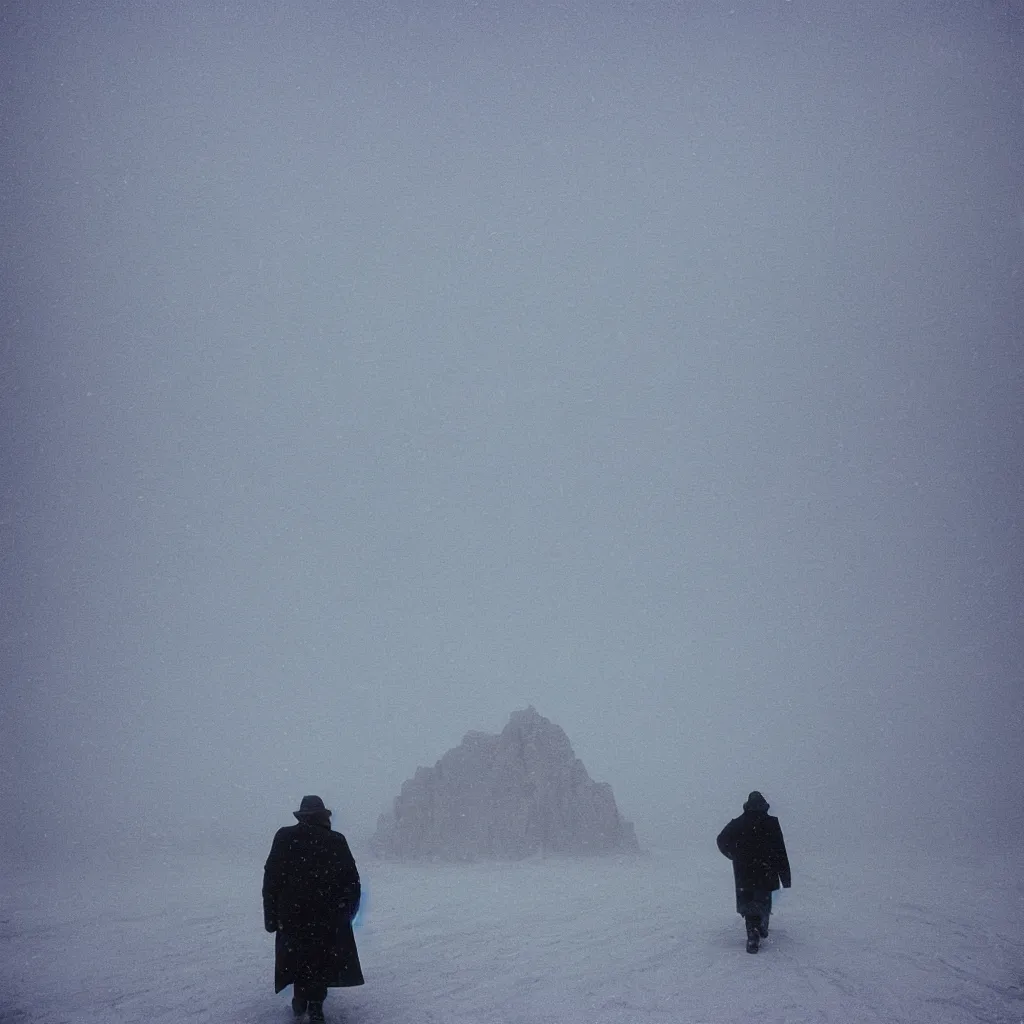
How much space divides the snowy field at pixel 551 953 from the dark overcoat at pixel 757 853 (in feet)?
3.70

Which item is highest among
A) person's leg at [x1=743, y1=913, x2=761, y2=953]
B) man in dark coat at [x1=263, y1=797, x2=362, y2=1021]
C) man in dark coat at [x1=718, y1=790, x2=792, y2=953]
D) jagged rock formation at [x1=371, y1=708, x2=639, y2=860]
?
man in dark coat at [x1=263, y1=797, x2=362, y2=1021]

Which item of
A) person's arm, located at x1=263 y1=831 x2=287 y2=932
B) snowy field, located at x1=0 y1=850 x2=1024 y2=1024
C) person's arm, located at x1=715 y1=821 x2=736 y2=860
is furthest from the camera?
person's arm, located at x1=715 y1=821 x2=736 y2=860

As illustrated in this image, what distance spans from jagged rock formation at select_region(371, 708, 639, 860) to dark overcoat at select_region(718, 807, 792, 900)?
18864 mm

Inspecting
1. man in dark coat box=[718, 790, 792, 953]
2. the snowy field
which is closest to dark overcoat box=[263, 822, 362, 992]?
the snowy field

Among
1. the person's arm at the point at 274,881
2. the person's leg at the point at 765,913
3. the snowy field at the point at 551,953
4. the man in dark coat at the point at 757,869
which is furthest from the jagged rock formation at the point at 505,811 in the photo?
the person's arm at the point at 274,881

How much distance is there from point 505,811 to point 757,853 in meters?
20.2

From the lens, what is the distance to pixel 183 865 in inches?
1032

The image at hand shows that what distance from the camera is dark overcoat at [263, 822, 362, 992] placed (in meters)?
7.60

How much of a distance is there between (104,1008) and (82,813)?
4540cm

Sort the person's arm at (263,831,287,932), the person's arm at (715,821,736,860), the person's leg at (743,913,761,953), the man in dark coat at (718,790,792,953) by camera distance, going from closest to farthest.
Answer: the person's arm at (263,831,287,932)
the person's leg at (743,913,761,953)
the man in dark coat at (718,790,792,953)
the person's arm at (715,821,736,860)

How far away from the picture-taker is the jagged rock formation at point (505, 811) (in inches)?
1116

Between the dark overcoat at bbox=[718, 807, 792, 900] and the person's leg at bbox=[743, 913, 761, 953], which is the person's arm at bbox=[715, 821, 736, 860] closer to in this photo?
the dark overcoat at bbox=[718, 807, 792, 900]

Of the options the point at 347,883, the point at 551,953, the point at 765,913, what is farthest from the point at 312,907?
the point at 765,913

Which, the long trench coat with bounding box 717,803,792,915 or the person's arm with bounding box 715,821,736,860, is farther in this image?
the person's arm with bounding box 715,821,736,860
